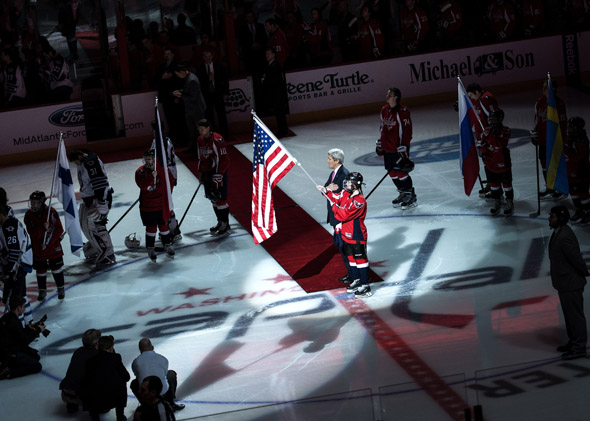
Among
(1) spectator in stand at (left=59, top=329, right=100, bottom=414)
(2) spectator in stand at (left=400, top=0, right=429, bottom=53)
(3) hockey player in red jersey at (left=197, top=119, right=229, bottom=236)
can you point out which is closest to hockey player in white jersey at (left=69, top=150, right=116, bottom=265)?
(3) hockey player in red jersey at (left=197, top=119, right=229, bottom=236)

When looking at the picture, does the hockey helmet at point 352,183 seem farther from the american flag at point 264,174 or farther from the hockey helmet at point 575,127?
the hockey helmet at point 575,127

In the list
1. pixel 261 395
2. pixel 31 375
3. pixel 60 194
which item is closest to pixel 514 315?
pixel 261 395

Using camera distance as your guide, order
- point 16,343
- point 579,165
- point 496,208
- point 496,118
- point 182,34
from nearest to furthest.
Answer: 1. point 16,343
2. point 579,165
3. point 496,118
4. point 496,208
5. point 182,34

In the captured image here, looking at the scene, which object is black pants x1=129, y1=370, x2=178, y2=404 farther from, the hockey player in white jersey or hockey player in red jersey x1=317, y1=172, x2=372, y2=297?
the hockey player in white jersey

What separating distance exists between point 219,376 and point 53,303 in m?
3.30

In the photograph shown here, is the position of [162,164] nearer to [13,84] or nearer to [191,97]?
[191,97]

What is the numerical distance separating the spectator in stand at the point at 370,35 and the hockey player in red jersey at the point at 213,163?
29.1ft

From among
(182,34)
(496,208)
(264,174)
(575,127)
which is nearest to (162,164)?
(264,174)

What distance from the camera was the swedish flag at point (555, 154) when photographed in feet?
38.4

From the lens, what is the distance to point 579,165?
1221 cm

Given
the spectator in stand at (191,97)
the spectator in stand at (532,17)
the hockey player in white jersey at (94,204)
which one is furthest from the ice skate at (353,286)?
the spectator in stand at (532,17)

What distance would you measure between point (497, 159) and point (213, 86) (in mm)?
7646

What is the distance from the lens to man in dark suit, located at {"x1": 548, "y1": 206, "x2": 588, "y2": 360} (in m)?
8.41

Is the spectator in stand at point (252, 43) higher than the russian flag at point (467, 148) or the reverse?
higher
